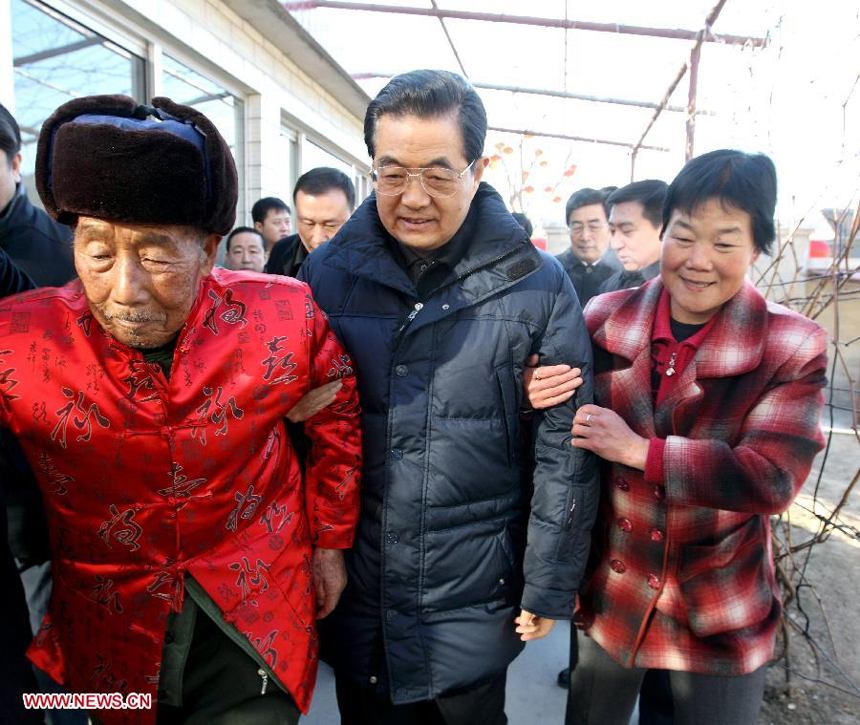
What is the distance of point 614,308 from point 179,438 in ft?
4.09

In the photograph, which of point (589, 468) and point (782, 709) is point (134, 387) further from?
point (782, 709)

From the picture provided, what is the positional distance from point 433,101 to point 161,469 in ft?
3.29

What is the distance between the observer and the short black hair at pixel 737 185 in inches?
60.9

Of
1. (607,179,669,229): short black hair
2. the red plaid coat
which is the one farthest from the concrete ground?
(607,179,669,229): short black hair

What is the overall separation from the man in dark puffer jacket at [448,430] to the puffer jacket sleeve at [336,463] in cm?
7

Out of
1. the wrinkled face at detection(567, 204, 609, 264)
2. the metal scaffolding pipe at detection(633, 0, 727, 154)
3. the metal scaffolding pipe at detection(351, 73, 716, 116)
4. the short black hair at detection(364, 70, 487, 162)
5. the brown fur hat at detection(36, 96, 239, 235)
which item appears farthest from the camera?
the metal scaffolding pipe at detection(351, 73, 716, 116)

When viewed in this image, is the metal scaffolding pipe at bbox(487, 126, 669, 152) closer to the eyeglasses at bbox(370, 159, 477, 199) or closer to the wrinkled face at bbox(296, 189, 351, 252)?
the wrinkled face at bbox(296, 189, 351, 252)

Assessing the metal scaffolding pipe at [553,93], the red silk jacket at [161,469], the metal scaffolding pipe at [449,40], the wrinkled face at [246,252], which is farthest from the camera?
the metal scaffolding pipe at [553,93]

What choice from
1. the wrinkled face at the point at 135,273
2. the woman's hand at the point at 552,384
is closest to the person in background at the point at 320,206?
the woman's hand at the point at 552,384

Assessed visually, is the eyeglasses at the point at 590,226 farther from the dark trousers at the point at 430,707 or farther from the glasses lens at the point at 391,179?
the dark trousers at the point at 430,707

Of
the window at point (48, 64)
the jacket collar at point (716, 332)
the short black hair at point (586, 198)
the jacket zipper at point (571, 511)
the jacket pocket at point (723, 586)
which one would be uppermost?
the window at point (48, 64)

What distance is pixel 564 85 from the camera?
22.3 feet

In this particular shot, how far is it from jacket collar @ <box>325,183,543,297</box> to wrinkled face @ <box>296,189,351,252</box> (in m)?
1.53

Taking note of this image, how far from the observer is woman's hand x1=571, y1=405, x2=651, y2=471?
152 cm
